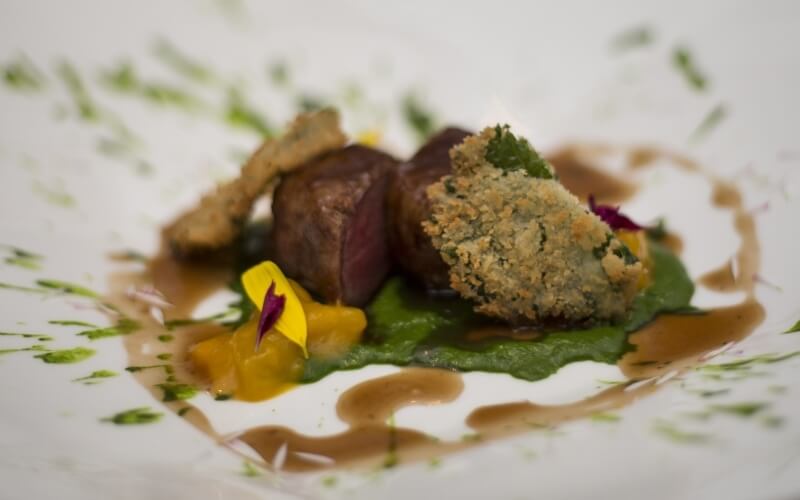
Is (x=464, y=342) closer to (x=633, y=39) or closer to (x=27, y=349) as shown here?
(x=27, y=349)

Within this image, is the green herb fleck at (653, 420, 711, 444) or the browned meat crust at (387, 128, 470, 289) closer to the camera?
the green herb fleck at (653, 420, 711, 444)

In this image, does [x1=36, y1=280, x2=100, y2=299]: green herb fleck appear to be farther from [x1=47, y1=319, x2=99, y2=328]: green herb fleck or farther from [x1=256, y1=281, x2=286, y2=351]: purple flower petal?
[x1=256, y1=281, x2=286, y2=351]: purple flower petal

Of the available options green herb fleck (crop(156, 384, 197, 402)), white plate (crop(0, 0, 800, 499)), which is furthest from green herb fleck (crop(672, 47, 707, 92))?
green herb fleck (crop(156, 384, 197, 402))

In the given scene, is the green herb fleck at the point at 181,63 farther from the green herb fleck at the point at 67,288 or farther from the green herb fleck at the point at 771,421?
the green herb fleck at the point at 771,421

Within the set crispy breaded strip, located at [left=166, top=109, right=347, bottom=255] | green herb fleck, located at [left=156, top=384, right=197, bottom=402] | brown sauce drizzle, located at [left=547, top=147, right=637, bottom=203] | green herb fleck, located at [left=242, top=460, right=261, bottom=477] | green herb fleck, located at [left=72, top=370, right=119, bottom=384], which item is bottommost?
green herb fleck, located at [left=242, top=460, right=261, bottom=477]

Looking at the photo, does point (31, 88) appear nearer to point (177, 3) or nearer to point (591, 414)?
point (177, 3)

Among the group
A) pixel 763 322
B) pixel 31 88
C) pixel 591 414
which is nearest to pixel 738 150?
pixel 763 322

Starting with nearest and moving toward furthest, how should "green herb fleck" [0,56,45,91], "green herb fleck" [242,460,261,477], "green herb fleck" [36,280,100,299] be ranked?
"green herb fleck" [242,460,261,477], "green herb fleck" [36,280,100,299], "green herb fleck" [0,56,45,91]
